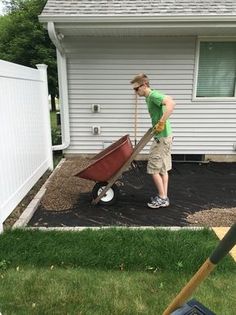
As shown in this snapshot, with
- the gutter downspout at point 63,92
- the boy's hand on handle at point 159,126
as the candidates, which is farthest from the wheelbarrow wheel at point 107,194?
the gutter downspout at point 63,92

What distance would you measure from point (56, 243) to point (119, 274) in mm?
810

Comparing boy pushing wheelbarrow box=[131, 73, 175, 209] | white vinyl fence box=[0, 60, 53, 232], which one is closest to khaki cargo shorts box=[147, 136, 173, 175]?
boy pushing wheelbarrow box=[131, 73, 175, 209]

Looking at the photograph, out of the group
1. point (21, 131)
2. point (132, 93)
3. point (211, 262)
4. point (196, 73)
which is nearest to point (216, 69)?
point (196, 73)

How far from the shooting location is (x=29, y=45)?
23859 mm

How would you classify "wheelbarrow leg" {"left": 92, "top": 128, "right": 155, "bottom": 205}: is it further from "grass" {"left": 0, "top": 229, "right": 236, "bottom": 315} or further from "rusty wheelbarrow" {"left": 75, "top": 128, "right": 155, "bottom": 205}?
"grass" {"left": 0, "top": 229, "right": 236, "bottom": 315}

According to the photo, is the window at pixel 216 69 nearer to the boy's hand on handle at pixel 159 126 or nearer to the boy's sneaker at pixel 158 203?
the boy's sneaker at pixel 158 203

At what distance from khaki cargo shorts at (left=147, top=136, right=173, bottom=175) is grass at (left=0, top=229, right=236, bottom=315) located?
3.24 ft

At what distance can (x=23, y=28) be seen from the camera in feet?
82.4

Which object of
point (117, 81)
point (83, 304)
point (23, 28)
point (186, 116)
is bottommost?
point (83, 304)

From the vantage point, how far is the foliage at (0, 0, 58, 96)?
887 inches

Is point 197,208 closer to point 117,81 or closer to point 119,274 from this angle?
point 119,274

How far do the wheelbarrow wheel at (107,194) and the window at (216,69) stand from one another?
3.38 meters

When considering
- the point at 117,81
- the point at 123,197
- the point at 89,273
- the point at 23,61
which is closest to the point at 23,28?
the point at 23,61

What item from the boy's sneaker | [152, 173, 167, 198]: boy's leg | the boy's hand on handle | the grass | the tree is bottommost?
the grass
